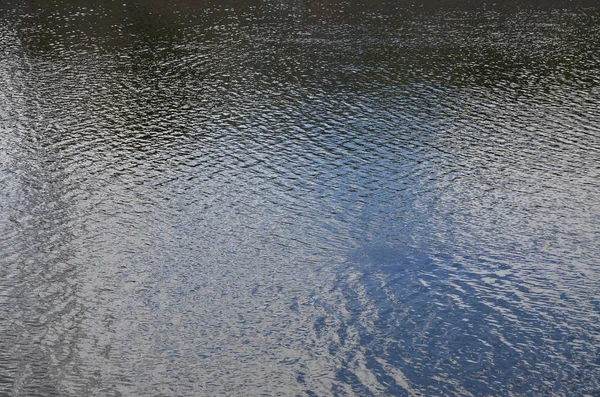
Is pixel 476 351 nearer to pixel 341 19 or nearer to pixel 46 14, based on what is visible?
pixel 341 19

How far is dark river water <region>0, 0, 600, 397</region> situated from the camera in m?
21.2

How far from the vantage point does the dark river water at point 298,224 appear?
21156 millimetres

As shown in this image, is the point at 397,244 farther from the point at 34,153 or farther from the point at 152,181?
the point at 34,153

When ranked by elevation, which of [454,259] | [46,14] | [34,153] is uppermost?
[454,259]

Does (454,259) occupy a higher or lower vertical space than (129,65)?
higher

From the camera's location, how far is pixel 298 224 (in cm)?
3017

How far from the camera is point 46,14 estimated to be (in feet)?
260

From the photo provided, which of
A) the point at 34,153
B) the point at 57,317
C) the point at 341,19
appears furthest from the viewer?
the point at 341,19

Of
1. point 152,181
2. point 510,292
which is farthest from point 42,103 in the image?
point 510,292

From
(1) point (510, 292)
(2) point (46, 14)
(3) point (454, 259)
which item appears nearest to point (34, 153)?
(3) point (454, 259)

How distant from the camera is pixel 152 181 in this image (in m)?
34.6

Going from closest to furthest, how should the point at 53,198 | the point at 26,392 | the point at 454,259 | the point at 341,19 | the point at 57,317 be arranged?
the point at 26,392, the point at 57,317, the point at 454,259, the point at 53,198, the point at 341,19

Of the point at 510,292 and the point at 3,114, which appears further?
the point at 3,114

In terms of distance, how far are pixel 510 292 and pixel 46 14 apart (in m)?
69.8
